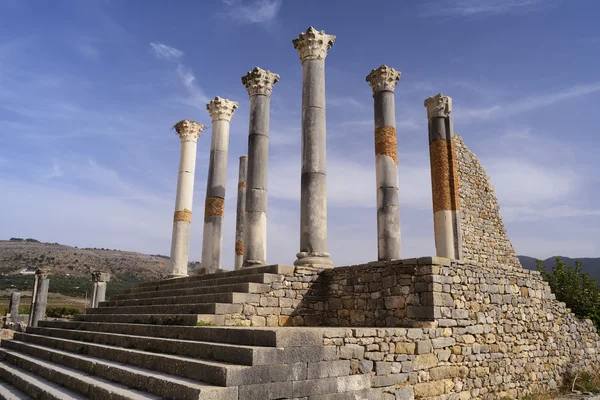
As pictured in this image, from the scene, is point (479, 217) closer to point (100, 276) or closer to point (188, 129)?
point (188, 129)

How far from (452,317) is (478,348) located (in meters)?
1.20

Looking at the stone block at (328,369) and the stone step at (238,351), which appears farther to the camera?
the stone block at (328,369)

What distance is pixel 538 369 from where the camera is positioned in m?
12.0

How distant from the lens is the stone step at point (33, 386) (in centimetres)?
715

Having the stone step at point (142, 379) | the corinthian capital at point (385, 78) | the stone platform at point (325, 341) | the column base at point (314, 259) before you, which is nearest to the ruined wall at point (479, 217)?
the stone platform at point (325, 341)

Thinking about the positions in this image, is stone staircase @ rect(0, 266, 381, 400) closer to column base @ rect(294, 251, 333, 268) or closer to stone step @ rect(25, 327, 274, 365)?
stone step @ rect(25, 327, 274, 365)

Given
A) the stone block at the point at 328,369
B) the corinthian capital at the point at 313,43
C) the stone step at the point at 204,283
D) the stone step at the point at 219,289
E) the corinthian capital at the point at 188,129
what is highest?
the corinthian capital at the point at 313,43

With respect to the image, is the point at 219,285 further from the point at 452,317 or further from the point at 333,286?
the point at 452,317

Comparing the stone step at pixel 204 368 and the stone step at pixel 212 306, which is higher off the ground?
the stone step at pixel 212 306

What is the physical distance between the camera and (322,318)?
12188 mm

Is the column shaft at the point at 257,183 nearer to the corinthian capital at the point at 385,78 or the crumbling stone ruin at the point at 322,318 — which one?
the crumbling stone ruin at the point at 322,318

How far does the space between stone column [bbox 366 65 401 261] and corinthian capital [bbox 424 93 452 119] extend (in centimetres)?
199

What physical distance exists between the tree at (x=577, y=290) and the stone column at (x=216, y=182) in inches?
570

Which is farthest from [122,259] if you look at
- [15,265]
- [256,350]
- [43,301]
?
[256,350]
